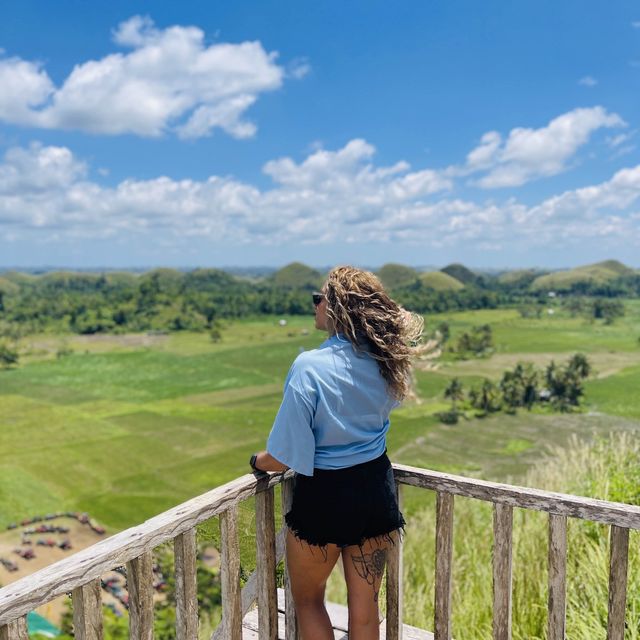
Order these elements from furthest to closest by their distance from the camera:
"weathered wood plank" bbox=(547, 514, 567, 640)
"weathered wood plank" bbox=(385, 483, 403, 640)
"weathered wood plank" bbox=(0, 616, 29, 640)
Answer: "weathered wood plank" bbox=(385, 483, 403, 640) → "weathered wood plank" bbox=(547, 514, 567, 640) → "weathered wood plank" bbox=(0, 616, 29, 640)

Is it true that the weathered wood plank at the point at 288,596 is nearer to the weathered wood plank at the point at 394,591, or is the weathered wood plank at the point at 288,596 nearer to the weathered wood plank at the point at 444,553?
the weathered wood plank at the point at 394,591

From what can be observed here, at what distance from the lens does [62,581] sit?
4.87 ft

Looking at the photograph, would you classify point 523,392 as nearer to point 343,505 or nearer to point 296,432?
point 343,505

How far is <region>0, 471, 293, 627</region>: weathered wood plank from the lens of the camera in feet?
4.58

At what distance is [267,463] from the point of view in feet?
6.57

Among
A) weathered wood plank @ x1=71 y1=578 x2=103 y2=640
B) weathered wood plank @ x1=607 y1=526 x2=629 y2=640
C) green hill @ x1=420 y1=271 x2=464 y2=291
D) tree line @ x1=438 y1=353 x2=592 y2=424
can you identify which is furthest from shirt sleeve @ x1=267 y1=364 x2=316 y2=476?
green hill @ x1=420 y1=271 x2=464 y2=291

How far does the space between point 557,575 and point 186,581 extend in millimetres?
1186

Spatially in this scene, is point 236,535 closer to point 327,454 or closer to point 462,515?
point 327,454

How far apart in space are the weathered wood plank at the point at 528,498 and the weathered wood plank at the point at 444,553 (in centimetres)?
5

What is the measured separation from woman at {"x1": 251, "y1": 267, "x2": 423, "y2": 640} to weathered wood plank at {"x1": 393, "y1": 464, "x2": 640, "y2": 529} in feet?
0.71

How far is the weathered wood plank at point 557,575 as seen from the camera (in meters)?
1.96

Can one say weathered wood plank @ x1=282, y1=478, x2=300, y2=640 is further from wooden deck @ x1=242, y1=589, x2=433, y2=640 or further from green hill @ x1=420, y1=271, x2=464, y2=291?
green hill @ x1=420, y1=271, x2=464, y2=291

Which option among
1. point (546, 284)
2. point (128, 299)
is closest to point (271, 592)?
point (128, 299)

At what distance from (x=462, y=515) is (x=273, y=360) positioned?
188 feet
